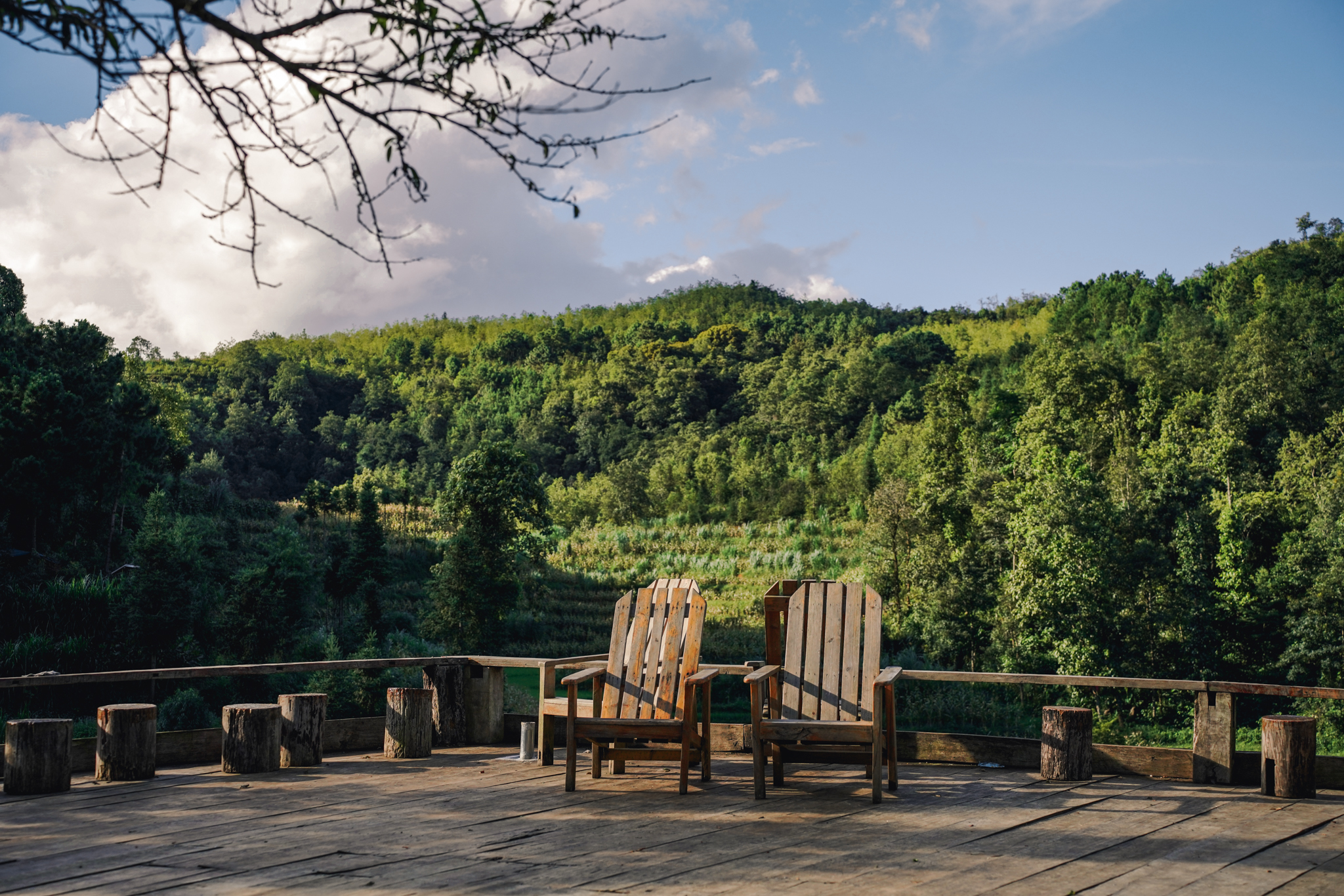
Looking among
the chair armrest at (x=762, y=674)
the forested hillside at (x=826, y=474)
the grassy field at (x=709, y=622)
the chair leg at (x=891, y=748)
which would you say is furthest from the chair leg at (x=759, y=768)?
the forested hillside at (x=826, y=474)

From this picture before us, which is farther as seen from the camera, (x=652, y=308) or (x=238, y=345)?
(x=652, y=308)

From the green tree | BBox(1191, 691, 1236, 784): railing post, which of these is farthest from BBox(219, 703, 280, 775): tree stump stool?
the green tree

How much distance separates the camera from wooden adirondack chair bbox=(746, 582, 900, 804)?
436 cm

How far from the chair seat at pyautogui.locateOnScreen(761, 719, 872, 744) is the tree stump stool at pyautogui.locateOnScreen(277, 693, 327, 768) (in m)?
2.38

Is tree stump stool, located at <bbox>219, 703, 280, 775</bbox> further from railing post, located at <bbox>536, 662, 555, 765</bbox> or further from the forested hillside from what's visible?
the forested hillside

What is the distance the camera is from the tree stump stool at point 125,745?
4.83 metres

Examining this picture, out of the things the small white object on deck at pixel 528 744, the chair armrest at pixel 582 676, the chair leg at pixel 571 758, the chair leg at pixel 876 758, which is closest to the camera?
the chair leg at pixel 876 758

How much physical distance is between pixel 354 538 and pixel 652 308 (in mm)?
48779

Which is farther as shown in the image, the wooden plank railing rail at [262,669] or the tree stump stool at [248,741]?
the tree stump stool at [248,741]

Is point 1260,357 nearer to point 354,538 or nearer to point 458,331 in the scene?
point 354,538

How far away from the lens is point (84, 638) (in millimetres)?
16547

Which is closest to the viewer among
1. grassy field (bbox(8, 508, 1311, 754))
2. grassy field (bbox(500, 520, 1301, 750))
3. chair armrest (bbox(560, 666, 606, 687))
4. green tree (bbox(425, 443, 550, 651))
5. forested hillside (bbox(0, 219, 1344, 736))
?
chair armrest (bbox(560, 666, 606, 687))

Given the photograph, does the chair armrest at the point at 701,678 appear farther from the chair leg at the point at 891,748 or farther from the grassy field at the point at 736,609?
the grassy field at the point at 736,609

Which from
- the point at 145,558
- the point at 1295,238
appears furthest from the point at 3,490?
the point at 1295,238
